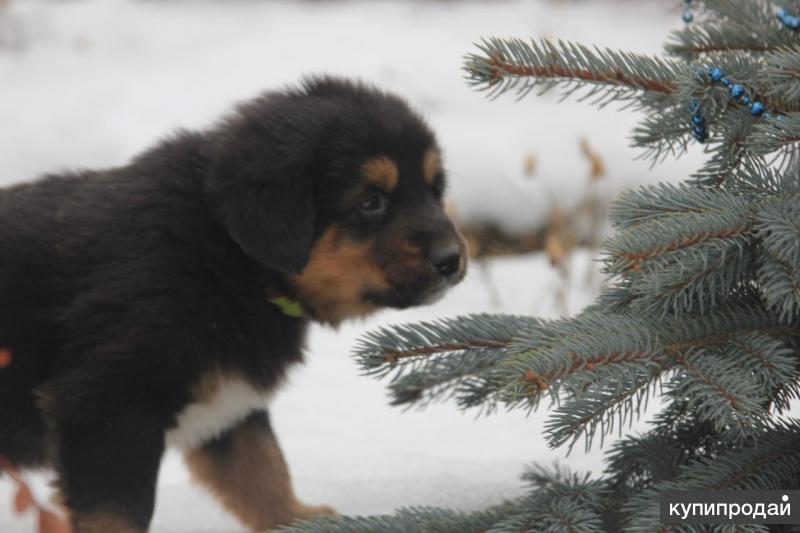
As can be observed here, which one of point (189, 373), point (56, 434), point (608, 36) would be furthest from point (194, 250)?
point (608, 36)

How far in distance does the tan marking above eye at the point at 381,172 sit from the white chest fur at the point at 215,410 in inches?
24.3

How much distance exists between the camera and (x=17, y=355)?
2.60m

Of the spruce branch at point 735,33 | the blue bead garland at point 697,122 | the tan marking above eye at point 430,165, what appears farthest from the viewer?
the tan marking above eye at point 430,165

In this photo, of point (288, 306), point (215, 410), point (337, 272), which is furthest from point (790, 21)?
point (215, 410)

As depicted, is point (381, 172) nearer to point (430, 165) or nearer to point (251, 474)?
point (430, 165)

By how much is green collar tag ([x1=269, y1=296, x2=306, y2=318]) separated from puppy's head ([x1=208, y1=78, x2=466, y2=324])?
0.02 metres

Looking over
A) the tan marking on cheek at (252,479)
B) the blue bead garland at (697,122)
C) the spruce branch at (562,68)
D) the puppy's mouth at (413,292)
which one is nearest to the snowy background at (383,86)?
the tan marking on cheek at (252,479)

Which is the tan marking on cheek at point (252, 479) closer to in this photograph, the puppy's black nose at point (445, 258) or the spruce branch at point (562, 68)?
the puppy's black nose at point (445, 258)

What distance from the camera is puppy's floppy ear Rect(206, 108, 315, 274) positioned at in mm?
2641

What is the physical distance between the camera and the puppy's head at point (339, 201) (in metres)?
2.70

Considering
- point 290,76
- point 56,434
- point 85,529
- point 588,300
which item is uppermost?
point 290,76

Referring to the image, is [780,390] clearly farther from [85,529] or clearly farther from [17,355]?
[17,355]

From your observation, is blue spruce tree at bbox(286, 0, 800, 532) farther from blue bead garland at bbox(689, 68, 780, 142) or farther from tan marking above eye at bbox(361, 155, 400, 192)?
tan marking above eye at bbox(361, 155, 400, 192)

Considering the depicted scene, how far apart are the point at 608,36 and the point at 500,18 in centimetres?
89
